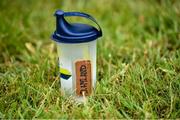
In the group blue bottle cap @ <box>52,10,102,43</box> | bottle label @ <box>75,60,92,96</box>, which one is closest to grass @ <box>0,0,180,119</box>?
bottle label @ <box>75,60,92,96</box>

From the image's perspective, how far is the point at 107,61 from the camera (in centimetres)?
230

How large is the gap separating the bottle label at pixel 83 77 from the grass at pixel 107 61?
5 cm

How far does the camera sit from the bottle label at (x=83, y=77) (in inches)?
69.9

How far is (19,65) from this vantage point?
232cm

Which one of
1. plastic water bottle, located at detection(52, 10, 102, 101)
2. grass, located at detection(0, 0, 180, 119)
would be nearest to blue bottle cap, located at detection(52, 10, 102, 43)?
plastic water bottle, located at detection(52, 10, 102, 101)

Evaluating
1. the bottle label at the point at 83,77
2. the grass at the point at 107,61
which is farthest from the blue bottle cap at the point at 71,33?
the grass at the point at 107,61

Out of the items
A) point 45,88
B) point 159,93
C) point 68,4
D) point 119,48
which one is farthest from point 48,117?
point 68,4

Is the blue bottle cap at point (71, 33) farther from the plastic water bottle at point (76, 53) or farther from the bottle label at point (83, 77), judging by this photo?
the bottle label at point (83, 77)

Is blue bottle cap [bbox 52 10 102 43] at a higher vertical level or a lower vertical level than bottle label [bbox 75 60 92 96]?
higher

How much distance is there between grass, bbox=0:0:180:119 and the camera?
67.6 inches

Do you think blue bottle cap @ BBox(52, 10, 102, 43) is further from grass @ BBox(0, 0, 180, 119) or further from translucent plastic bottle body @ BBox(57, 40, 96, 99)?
grass @ BBox(0, 0, 180, 119)

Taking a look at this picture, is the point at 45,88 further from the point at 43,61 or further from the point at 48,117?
the point at 43,61

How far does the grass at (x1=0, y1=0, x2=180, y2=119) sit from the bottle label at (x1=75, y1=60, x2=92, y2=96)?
55mm

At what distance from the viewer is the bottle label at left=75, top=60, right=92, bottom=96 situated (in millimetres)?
1776
